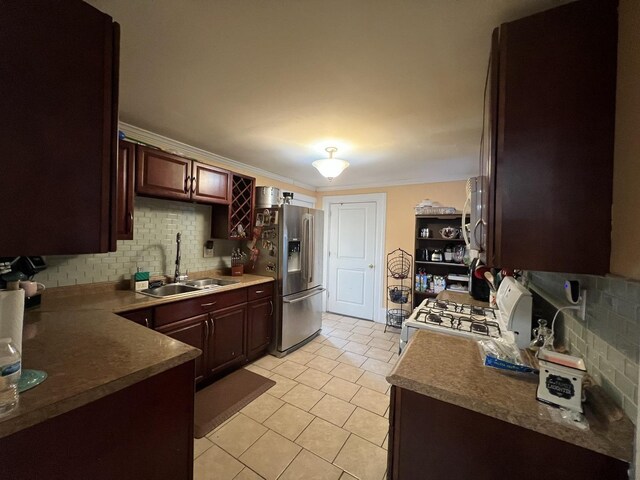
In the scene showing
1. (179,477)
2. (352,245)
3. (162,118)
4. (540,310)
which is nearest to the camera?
(179,477)

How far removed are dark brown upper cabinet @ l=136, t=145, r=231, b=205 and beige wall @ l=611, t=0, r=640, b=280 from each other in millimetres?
2751

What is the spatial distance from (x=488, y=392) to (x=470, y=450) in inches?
8.1

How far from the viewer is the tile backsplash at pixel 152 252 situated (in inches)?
79.5

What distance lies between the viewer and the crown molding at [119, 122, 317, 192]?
2252 mm

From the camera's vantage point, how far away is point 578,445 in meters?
0.73

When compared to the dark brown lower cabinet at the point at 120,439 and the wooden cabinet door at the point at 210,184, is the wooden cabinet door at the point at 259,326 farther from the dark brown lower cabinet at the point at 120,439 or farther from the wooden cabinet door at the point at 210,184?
the dark brown lower cabinet at the point at 120,439

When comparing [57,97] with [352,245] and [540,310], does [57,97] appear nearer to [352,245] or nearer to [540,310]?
[540,310]

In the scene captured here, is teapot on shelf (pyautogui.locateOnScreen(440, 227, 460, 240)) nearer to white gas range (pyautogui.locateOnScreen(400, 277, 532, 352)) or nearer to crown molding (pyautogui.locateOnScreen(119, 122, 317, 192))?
white gas range (pyautogui.locateOnScreen(400, 277, 532, 352))

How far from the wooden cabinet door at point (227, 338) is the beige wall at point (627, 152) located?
2.55 m

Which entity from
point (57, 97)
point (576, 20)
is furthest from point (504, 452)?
point (57, 97)

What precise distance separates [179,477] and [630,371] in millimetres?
1633

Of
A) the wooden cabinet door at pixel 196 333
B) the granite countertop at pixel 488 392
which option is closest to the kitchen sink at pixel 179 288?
the wooden cabinet door at pixel 196 333

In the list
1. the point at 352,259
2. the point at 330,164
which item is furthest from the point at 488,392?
the point at 352,259

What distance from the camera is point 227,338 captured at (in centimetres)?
248
